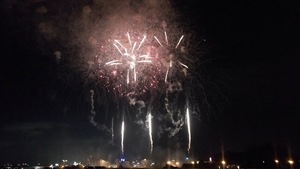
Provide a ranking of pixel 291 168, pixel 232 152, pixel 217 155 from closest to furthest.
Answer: pixel 291 168 → pixel 232 152 → pixel 217 155

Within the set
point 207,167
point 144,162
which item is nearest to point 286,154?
point 207,167

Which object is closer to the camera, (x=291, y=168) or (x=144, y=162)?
(x=291, y=168)

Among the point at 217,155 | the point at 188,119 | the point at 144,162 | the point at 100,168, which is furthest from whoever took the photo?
the point at 144,162

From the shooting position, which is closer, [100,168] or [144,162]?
[100,168]

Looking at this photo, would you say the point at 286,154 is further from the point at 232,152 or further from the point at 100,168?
the point at 100,168

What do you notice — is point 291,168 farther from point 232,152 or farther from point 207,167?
point 232,152

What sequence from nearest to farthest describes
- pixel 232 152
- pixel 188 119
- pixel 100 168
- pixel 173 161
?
pixel 188 119
pixel 100 168
pixel 232 152
pixel 173 161

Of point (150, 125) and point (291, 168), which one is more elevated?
point (150, 125)

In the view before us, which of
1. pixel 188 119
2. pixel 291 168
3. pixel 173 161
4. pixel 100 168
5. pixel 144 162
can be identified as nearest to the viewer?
pixel 188 119

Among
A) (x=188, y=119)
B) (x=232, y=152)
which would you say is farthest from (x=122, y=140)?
(x=232, y=152)
